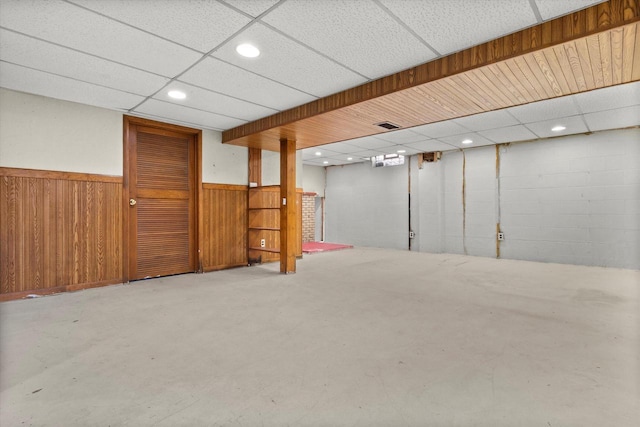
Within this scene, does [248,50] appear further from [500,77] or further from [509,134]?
[509,134]

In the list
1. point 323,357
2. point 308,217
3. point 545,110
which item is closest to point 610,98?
point 545,110

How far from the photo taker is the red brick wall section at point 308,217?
408 inches

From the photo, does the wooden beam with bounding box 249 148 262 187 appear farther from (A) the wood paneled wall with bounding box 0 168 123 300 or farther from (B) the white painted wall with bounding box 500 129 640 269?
(B) the white painted wall with bounding box 500 129 640 269

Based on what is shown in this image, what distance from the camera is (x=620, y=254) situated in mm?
5738

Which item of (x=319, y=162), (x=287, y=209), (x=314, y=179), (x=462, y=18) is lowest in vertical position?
(x=287, y=209)

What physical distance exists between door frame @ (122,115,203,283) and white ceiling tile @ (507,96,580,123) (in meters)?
5.13

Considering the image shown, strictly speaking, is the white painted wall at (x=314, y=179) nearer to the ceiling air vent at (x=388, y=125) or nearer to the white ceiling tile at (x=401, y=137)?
the white ceiling tile at (x=401, y=137)

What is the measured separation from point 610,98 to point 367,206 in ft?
19.9

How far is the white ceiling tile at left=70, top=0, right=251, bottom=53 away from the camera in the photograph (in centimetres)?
218

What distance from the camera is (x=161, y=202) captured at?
16.8ft

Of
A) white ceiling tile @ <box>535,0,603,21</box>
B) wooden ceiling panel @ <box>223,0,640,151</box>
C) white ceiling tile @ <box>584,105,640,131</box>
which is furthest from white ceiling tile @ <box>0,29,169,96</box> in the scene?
white ceiling tile @ <box>584,105,640,131</box>

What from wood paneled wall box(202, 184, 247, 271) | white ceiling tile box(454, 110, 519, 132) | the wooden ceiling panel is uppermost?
white ceiling tile box(454, 110, 519, 132)

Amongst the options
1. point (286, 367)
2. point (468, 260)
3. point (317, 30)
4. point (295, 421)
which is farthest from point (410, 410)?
point (468, 260)

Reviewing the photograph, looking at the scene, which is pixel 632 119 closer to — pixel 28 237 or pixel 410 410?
pixel 410 410
